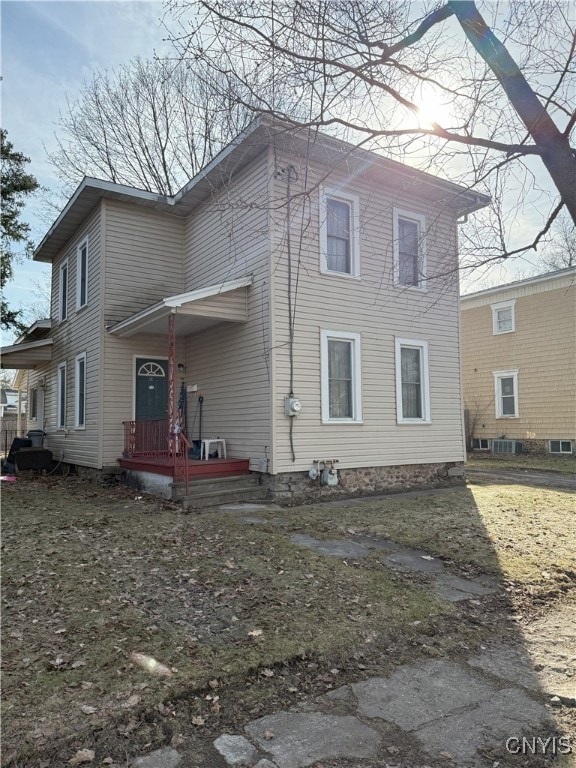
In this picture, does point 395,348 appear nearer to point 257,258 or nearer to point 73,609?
point 257,258

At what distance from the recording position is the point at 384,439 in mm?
10727

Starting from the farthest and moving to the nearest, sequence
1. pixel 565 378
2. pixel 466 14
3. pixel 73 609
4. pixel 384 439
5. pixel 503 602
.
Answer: pixel 565 378 < pixel 384 439 < pixel 503 602 < pixel 466 14 < pixel 73 609

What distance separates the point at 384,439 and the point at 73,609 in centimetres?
761

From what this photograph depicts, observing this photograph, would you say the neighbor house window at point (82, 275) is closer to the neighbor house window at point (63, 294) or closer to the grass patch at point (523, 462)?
the neighbor house window at point (63, 294)

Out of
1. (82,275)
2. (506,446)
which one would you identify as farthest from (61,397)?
(506,446)

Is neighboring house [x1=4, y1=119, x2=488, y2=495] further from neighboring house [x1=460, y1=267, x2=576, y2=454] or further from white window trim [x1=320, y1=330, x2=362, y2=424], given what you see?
neighboring house [x1=460, y1=267, x2=576, y2=454]

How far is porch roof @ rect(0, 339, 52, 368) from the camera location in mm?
14680

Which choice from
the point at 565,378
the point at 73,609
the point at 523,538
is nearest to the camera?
the point at 73,609

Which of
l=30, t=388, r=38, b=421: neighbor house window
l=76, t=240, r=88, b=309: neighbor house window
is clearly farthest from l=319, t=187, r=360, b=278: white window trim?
l=30, t=388, r=38, b=421: neighbor house window

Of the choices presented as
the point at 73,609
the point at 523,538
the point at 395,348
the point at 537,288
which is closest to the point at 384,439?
the point at 395,348

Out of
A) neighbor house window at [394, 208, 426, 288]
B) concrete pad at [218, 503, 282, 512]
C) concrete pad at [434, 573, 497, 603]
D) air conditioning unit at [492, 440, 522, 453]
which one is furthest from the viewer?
air conditioning unit at [492, 440, 522, 453]

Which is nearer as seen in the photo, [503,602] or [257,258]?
[503,602]

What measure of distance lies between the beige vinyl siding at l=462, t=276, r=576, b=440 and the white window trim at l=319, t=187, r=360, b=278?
11.1m

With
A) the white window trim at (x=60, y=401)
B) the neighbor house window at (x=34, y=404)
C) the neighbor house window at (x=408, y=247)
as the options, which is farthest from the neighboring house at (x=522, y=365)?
the neighbor house window at (x=34, y=404)
